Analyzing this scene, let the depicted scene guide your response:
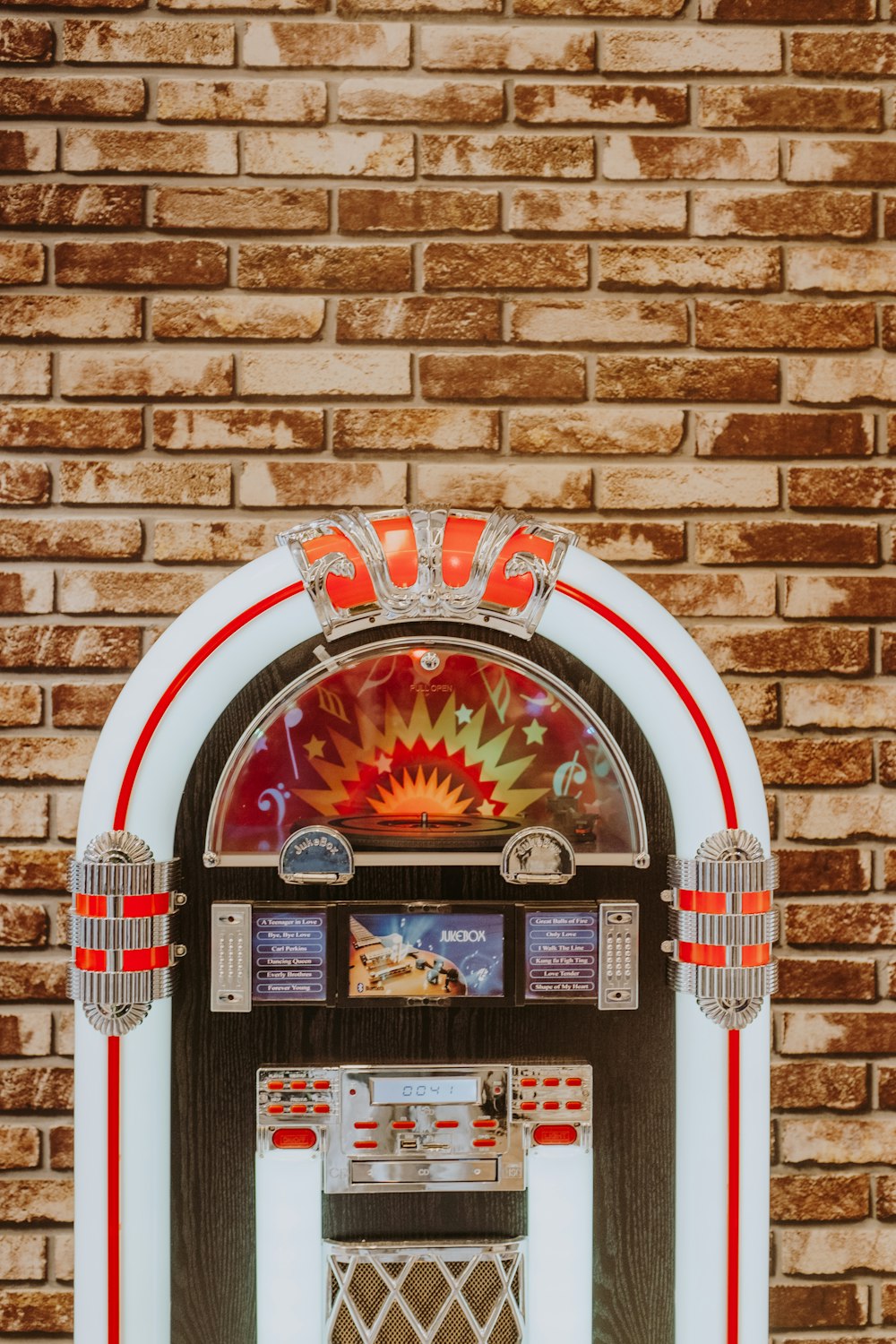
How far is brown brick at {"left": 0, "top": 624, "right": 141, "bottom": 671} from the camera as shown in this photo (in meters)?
1.64

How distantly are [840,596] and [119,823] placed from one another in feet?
3.97

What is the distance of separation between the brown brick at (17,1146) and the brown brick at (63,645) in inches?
30.0

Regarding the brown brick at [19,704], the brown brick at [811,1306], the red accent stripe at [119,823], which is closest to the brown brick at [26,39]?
the brown brick at [19,704]

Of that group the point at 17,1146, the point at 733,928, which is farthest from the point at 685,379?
the point at 17,1146

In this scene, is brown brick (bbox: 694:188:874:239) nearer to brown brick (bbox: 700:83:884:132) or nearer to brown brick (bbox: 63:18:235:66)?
brown brick (bbox: 700:83:884:132)

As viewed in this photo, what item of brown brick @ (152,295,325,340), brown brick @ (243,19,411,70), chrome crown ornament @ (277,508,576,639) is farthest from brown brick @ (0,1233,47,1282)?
brown brick @ (243,19,411,70)

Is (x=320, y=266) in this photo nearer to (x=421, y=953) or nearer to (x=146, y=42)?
(x=146, y=42)

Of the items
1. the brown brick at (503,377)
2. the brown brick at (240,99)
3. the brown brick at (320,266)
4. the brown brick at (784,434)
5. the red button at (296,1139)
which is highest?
the brown brick at (240,99)

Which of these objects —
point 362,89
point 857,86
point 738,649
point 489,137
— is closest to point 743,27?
point 857,86

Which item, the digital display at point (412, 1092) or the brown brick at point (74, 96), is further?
the brown brick at point (74, 96)

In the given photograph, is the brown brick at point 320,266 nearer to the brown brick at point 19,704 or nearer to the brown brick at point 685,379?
the brown brick at point 685,379

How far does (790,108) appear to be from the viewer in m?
1.64

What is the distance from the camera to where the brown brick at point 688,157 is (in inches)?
64.4

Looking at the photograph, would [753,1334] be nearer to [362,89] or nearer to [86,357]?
[86,357]
